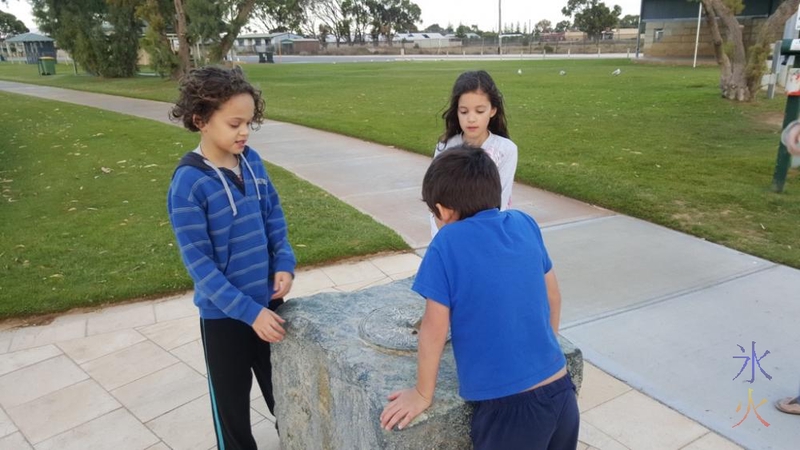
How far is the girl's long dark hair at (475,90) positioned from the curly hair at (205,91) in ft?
3.60

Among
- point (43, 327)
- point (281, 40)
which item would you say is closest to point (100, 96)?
point (43, 327)

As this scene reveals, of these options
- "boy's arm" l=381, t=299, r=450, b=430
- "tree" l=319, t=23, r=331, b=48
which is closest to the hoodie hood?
"boy's arm" l=381, t=299, r=450, b=430

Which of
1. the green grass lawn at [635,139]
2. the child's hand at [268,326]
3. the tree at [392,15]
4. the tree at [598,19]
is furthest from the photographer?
the tree at [392,15]

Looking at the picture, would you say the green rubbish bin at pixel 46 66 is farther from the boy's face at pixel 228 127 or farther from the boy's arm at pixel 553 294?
the boy's arm at pixel 553 294

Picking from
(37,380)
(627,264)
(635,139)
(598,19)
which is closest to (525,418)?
(37,380)

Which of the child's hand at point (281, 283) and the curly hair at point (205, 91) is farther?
the child's hand at point (281, 283)

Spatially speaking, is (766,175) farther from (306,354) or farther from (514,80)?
(514,80)

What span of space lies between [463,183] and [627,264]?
3.69 metres

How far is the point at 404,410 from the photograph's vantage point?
5.83 ft

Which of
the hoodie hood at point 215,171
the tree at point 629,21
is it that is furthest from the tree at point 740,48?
the tree at point 629,21

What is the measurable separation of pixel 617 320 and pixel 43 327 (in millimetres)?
3907

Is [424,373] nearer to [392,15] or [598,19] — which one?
[598,19]

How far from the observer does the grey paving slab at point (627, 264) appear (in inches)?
169

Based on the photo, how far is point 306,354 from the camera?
7.47 feet
